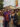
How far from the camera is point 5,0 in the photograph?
0.63 meters

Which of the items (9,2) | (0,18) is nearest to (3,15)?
(0,18)

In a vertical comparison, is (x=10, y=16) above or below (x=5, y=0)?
below

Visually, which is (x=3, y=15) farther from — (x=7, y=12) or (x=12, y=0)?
(x=12, y=0)

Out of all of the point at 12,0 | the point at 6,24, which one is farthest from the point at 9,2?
the point at 6,24

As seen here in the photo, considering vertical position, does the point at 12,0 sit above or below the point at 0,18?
above

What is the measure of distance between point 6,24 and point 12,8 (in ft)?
0.70

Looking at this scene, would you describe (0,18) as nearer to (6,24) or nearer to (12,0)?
(6,24)

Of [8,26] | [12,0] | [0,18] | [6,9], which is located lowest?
[8,26]

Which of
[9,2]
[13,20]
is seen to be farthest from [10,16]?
[9,2]

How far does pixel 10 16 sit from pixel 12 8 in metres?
0.10

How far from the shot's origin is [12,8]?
0.63 meters

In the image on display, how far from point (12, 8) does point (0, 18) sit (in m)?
0.19

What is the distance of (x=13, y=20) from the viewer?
63 cm

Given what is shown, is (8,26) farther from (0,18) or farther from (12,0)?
(12,0)
